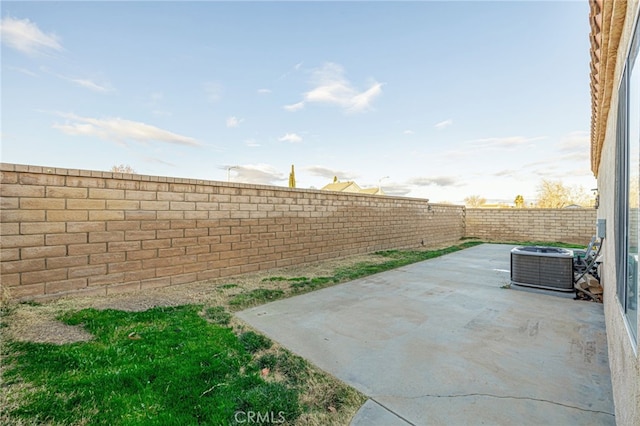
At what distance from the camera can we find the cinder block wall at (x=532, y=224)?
1325 cm

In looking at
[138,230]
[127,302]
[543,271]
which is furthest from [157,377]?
[543,271]

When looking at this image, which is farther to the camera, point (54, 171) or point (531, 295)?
point (531, 295)

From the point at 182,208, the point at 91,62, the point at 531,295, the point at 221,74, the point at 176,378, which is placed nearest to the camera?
the point at 176,378

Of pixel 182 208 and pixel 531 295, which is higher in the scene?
pixel 182 208

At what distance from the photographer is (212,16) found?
25.1 ft

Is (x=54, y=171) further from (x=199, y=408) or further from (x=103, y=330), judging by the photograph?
(x=199, y=408)

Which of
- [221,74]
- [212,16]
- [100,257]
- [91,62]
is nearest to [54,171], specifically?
[100,257]

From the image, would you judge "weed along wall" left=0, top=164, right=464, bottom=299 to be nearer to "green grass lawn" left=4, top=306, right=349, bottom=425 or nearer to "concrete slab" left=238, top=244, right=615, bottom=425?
"green grass lawn" left=4, top=306, right=349, bottom=425

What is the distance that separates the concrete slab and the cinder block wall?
490 inches

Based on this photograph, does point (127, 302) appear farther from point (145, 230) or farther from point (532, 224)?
point (532, 224)

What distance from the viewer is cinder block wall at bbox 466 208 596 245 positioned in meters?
13.2

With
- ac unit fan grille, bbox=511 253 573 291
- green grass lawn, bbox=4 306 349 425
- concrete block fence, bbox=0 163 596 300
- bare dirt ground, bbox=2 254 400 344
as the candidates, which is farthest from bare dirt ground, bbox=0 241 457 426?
ac unit fan grille, bbox=511 253 573 291

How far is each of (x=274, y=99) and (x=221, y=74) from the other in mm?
2793

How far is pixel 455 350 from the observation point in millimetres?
2664
